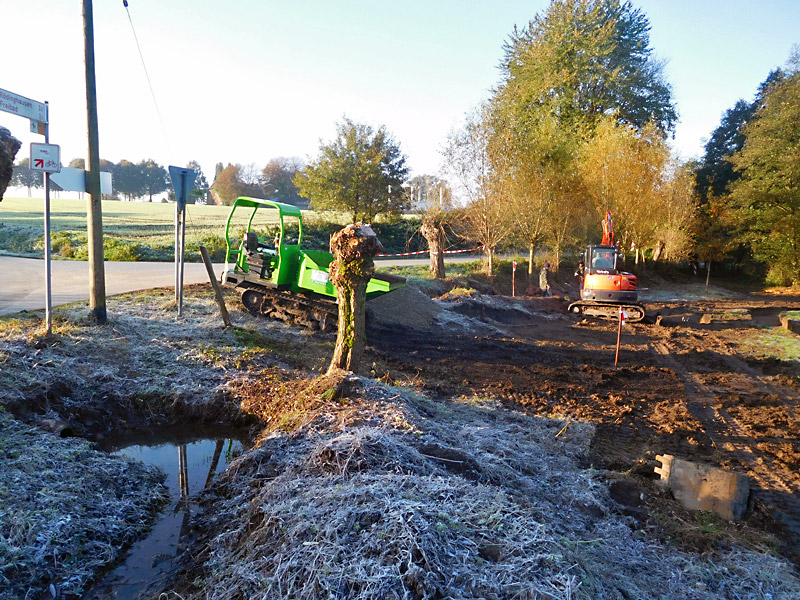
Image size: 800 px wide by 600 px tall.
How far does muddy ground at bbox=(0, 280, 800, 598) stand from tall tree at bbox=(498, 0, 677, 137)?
811 inches

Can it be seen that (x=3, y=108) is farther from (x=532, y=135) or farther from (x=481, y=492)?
(x=532, y=135)

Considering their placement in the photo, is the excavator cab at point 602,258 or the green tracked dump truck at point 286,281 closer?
the green tracked dump truck at point 286,281

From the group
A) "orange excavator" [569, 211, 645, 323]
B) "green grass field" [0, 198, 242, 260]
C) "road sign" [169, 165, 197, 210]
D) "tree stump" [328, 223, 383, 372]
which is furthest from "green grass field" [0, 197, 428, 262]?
"tree stump" [328, 223, 383, 372]

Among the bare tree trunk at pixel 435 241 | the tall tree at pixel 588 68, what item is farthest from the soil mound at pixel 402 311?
the tall tree at pixel 588 68

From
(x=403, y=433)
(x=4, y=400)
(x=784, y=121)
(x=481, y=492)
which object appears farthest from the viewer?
(x=784, y=121)

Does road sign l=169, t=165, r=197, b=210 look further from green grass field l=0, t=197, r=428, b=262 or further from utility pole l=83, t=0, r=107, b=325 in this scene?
green grass field l=0, t=197, r=428, b=262

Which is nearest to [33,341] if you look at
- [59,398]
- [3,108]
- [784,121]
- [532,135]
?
[59,398]

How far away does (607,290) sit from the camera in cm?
1644

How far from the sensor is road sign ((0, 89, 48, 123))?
611 cm

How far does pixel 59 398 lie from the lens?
584 cm

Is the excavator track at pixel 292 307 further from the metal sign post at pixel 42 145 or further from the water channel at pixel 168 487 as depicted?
the water channel at pixel 168 487

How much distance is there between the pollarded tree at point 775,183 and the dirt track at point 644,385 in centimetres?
1449

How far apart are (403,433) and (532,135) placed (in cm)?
1942

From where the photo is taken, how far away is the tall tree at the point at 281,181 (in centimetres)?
5475
